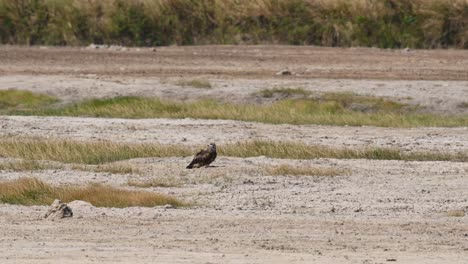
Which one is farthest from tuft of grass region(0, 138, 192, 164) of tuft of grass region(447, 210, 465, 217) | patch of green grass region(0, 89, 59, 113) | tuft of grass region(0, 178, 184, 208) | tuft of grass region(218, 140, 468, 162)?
patch of green grass region(0, 89, 59, 113)

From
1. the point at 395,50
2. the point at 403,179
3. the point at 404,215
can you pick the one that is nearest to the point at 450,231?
the point at 404,215

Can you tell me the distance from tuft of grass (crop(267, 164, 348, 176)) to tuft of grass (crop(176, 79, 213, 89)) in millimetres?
12235

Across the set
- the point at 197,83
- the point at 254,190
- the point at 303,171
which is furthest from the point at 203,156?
the point at 197,83

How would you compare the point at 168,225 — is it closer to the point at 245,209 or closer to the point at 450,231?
the point at 245,209

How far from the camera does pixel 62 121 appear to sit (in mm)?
26000

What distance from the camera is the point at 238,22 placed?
1620 inches

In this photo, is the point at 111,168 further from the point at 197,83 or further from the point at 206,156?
the point at 197,83

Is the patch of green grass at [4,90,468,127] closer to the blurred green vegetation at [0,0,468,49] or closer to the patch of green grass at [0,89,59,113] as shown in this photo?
the patch of green grass at [0,89,59,113]

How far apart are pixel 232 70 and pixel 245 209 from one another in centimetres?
1890

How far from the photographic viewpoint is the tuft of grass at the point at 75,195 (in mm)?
15914

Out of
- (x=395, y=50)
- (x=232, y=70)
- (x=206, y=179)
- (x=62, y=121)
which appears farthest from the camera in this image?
(x=395, y=50)

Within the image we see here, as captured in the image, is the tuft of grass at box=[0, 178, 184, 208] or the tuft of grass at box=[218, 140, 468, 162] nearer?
the tuft of grass at box=[0, 178, 184, 208]

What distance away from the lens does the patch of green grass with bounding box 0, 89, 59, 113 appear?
2943 cm

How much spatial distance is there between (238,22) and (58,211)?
26.7 meters
